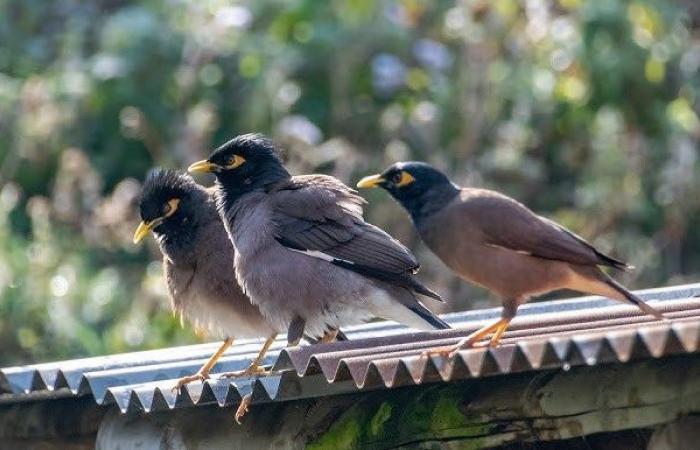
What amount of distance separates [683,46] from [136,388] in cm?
750

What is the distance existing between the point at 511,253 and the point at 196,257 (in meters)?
1.94

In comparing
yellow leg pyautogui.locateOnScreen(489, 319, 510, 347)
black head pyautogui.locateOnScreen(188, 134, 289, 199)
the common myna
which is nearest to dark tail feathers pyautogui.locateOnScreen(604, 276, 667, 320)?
yellow leg pyautogui.locateOnScreen(489, 319, 510, 347)

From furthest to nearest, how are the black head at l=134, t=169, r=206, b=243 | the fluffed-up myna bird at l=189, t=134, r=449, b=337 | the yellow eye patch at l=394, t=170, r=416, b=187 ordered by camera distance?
the black head at l=134, t=169, r=206, b=243 < the fluffed-up myna bird at l=189, t=134, r=449, b=337 < the yellow eye patch at l=394, t=170, r=416, b=187

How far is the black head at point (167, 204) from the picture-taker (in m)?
6.90

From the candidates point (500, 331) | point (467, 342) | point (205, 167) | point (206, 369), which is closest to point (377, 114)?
point (205, 167)

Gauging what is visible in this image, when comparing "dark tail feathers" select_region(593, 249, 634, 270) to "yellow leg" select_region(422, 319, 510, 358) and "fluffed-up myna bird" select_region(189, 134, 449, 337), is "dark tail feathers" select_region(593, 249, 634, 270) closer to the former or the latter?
"yellow leg" select_region(422, 319, 510, 358)

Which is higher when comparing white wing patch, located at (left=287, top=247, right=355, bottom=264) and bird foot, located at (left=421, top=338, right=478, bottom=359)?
bird foot, located at (left=421, top=338, right=478, bottom=359)

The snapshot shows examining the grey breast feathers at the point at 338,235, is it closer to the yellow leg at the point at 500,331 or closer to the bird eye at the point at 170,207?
the bird eye at the point at 170,207

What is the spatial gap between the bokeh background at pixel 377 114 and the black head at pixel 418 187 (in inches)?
173

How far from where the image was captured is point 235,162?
670cm

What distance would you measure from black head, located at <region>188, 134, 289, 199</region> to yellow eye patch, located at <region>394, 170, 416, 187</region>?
95 cm

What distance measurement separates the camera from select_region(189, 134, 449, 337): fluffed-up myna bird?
627 cm

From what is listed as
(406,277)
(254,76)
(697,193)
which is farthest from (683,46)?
(406,277)

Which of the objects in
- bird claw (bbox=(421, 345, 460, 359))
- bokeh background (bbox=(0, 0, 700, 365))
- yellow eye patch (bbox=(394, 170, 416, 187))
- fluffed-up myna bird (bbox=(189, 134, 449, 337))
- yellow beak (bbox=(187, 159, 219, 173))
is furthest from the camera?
bokeh background (bbox=(0, 0, 700, 365))
